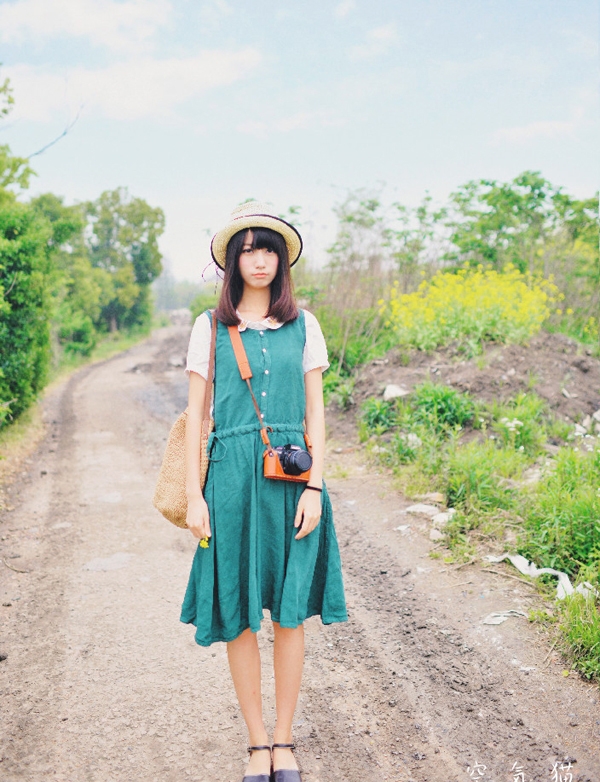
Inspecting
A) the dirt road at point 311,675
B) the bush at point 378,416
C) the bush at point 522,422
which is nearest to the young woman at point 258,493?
the dirt road at point 311,675

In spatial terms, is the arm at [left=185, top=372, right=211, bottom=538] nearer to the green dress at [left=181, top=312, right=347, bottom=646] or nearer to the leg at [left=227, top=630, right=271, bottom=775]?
the green dress at [left=181, top=312, right=347, bottom=646]

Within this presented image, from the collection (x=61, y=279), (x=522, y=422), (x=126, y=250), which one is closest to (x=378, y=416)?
(x=522, y=422)

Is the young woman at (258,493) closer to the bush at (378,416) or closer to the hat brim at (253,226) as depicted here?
the hat brim at (253,226)

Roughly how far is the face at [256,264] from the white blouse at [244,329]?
0.46 feet

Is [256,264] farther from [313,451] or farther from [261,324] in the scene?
[313,451]

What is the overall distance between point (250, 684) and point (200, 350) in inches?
46.4

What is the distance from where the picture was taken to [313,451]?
2.18 m

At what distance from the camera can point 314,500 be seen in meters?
2.09

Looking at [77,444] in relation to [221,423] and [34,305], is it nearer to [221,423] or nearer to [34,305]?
[34,305]

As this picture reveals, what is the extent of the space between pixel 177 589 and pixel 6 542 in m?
1.57

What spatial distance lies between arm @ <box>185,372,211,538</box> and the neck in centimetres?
30

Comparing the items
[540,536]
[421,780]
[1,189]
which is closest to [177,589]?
[421,780]

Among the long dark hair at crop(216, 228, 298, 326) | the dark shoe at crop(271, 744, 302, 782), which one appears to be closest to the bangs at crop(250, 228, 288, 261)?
the long dark hair at crop(216, 228, 298, 326)

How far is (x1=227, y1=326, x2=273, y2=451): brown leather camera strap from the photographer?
6.84ft
